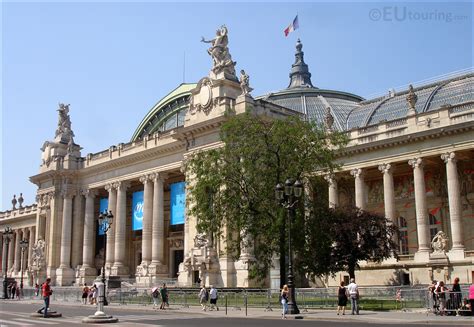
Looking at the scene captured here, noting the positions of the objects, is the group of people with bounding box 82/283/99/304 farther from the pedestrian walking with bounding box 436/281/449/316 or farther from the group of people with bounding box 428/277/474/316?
the pedestrian walking with bounding box 436/281/449/316

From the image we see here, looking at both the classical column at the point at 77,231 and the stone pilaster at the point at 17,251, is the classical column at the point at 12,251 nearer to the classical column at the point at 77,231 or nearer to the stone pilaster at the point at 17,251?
the stone pilaster at the point at 17,251

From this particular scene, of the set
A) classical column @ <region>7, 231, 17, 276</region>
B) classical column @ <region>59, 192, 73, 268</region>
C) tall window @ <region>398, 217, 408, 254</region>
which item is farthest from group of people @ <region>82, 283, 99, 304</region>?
classical column @ <region>7, 231, 17, 276</region>

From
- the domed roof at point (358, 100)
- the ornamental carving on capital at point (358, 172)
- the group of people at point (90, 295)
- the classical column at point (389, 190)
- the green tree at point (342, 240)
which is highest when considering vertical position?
the domed roof at point (358, 100)

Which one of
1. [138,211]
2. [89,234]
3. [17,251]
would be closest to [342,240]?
[138,211]

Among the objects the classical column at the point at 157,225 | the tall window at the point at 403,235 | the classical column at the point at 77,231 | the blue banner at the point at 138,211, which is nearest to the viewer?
the tall window at the point at 403,235

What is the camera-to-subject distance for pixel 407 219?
5600cm

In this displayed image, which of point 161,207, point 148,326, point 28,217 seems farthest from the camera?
point 28,217

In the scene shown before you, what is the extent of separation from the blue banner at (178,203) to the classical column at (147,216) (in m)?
4.47

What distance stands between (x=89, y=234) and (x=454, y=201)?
46730 mm

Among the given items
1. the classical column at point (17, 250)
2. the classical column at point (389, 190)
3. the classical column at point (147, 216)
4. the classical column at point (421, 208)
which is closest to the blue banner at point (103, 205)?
the classical column at point (147, 216)

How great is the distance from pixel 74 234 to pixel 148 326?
57738 mm

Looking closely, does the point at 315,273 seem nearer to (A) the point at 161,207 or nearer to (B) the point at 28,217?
(A) the point at 161,207

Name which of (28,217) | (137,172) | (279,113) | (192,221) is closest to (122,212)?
(137,172)

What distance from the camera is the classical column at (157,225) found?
206ft
